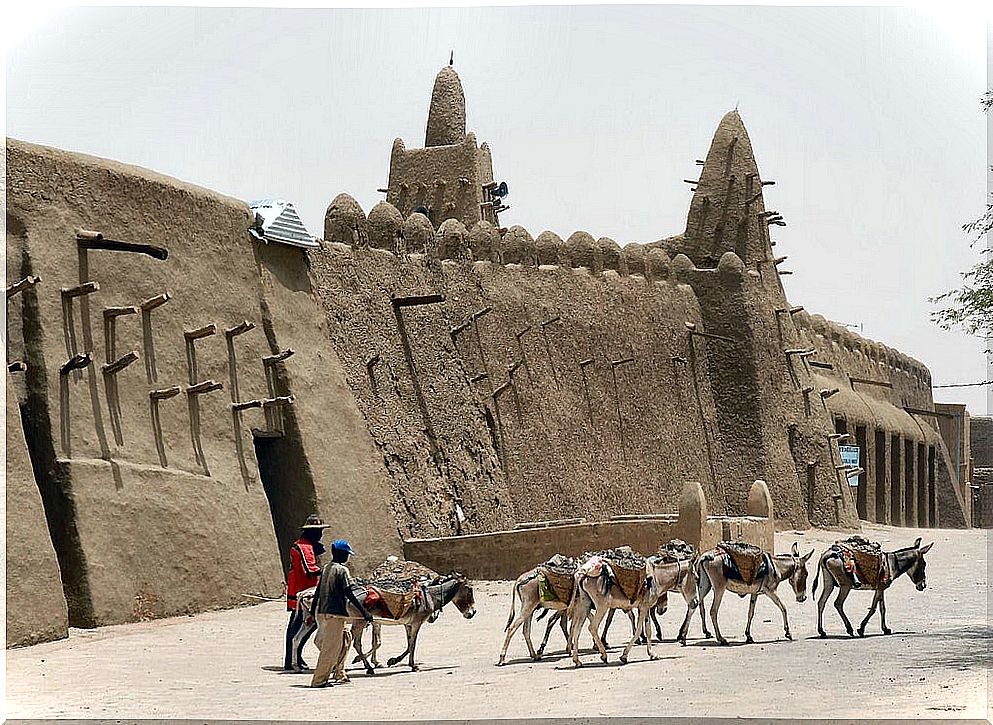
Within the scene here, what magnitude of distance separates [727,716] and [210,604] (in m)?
8.28

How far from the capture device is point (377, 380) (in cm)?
2191

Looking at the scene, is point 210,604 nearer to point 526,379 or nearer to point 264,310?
point 264,310

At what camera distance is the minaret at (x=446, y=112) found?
3625 cm

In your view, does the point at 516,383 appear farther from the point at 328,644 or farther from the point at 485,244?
the point at 328,644

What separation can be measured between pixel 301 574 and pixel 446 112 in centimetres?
2626

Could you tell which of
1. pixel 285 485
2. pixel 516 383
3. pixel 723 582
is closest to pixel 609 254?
pixel 516 383

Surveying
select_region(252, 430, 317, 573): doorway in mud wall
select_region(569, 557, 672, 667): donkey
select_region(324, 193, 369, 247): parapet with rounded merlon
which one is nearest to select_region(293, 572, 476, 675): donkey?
select_region(569, 557, 672, 667): donkey

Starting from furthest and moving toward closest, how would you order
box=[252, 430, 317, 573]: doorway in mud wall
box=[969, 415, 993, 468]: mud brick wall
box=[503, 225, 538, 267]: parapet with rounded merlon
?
box=[969, 415, 993, 468]: mud brick wall, box=[503, 225, 538, 267]: parapet with rounded merlon, box=[252, 430, 317, 573]: doorway in mud wall

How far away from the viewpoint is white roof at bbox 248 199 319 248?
1878 centimetres

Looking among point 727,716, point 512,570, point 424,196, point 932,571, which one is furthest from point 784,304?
point 727,716

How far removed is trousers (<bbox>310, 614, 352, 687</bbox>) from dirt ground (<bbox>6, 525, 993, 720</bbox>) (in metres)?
0.17

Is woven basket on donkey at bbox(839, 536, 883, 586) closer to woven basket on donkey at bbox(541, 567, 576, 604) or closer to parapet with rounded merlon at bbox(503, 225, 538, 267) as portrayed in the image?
woven basket on donkey at bbox(541, 567, 576, 604)

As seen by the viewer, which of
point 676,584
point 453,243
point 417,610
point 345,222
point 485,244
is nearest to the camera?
point 417,610

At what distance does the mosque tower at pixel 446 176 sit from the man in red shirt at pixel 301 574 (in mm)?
22512
